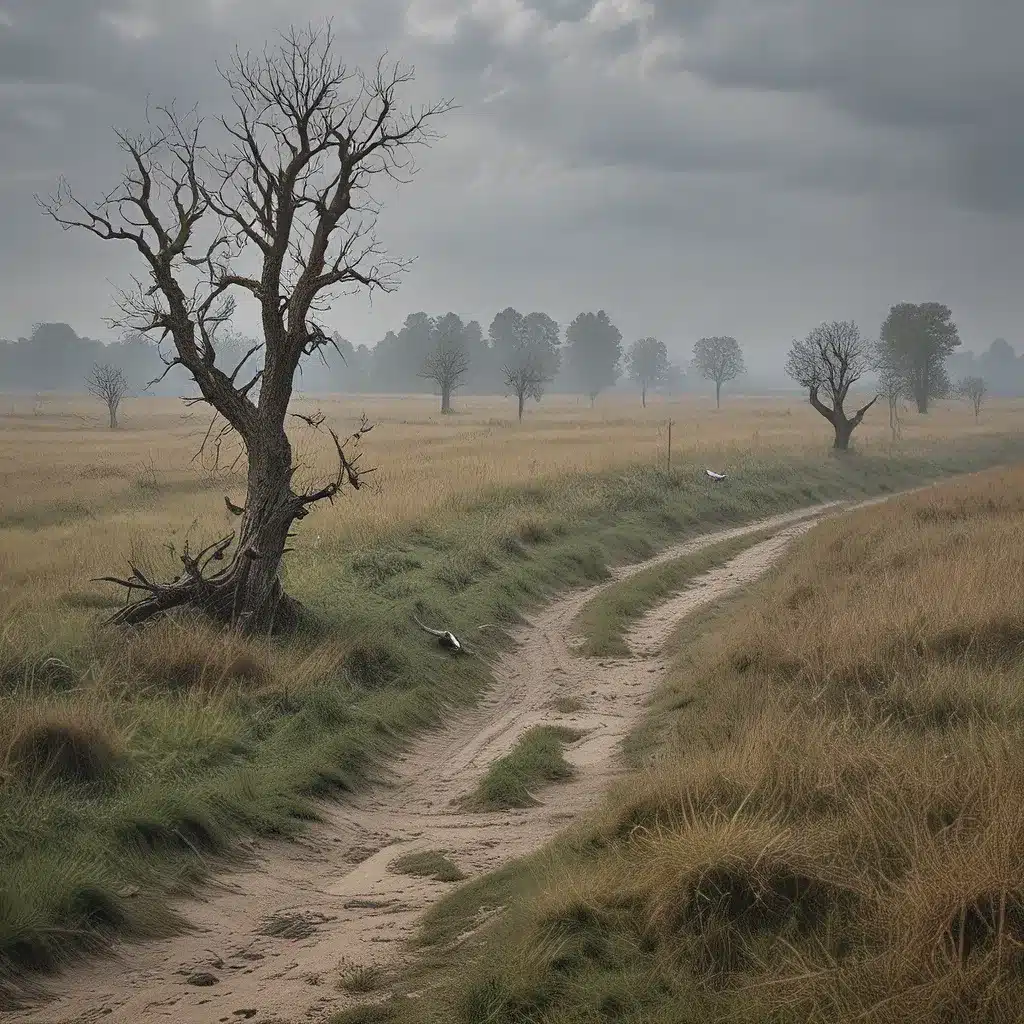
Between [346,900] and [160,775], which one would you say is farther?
[160,775]

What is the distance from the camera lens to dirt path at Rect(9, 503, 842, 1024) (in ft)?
22.3

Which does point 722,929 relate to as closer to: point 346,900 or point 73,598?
point 346,900

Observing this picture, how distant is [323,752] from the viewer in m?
11.5

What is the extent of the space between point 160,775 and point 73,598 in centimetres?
682

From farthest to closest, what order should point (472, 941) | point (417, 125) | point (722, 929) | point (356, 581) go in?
point (356, 581) < point (417, 125) < point (472, 941) < point (722, 929)

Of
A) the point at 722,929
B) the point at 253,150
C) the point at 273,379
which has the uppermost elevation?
the point at 253,150

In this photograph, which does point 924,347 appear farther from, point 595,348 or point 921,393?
point 595,348

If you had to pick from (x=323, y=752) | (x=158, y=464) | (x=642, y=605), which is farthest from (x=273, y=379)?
(x=158, y=464)

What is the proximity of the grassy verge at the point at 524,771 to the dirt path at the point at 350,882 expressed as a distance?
0.18 meters

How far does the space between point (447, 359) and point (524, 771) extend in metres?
87.2

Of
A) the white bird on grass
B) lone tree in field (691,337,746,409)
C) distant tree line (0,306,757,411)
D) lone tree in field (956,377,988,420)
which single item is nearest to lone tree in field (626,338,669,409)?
distant tree line (0,306,757,411)

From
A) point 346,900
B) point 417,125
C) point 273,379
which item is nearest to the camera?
point 346,900

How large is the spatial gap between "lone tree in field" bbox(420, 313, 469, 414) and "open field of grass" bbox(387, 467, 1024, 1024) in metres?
78.4

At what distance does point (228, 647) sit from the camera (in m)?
13.1
